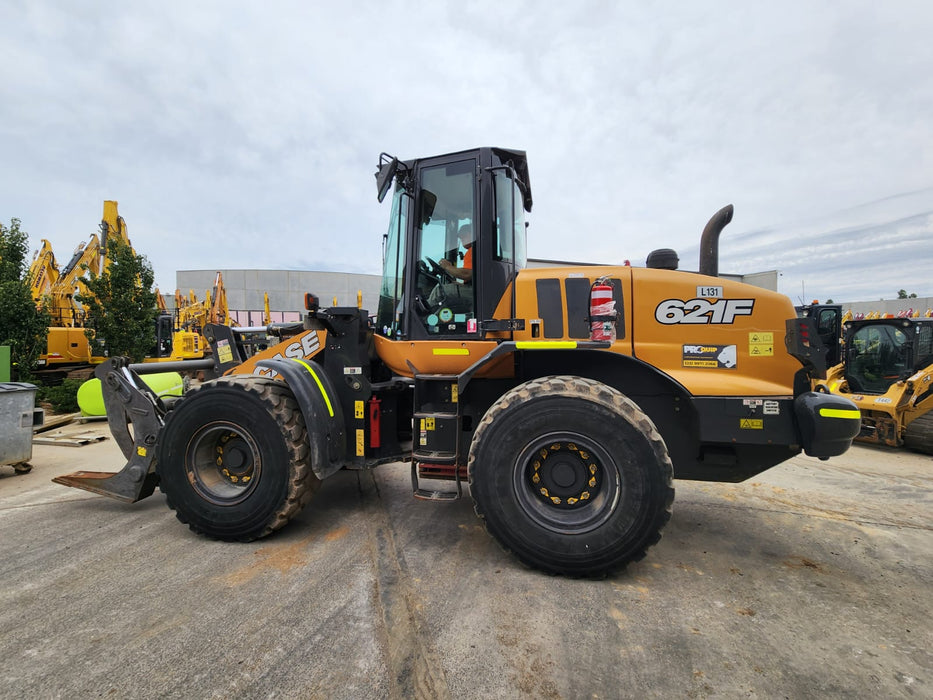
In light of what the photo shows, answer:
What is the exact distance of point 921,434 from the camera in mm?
6668

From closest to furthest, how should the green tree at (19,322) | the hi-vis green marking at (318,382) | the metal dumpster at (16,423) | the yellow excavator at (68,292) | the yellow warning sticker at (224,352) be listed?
the hi-vis green marking at (318,382)
the yellow warning sticker at (224,352)
the metal dumpster at (16,423)
the green tree at (19,322)
the yellow excavator at (68,292)

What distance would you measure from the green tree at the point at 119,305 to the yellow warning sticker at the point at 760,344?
14.0 m

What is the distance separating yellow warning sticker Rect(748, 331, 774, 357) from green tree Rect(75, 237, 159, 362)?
13970 mm

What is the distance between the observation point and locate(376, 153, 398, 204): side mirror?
12.4 feet

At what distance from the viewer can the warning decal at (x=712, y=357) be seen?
3.15 m

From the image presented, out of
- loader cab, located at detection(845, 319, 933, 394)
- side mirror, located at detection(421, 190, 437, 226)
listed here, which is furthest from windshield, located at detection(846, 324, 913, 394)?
side mirror, located at detection(421, 190, 437, 226)

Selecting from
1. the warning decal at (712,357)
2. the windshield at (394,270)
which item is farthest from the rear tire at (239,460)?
the warning decal at (712,357)

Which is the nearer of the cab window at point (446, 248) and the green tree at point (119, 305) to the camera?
the cab window at point (446, 248)

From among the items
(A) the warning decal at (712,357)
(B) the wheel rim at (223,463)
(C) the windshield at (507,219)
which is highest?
(C) the windshield at (507,219)

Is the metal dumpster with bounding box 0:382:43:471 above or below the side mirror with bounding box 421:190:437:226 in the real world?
below

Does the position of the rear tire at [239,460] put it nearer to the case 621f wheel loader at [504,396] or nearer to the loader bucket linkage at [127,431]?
the case 621f wheel loader at [504,396]

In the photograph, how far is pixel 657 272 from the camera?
3.33m

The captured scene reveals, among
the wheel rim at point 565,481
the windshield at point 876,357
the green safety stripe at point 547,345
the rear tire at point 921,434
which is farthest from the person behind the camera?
the windshield at point 876,357

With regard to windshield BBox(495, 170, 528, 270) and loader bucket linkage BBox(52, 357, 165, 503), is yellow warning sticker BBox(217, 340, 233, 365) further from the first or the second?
windshield BBox(495, 170, 528, 270)
